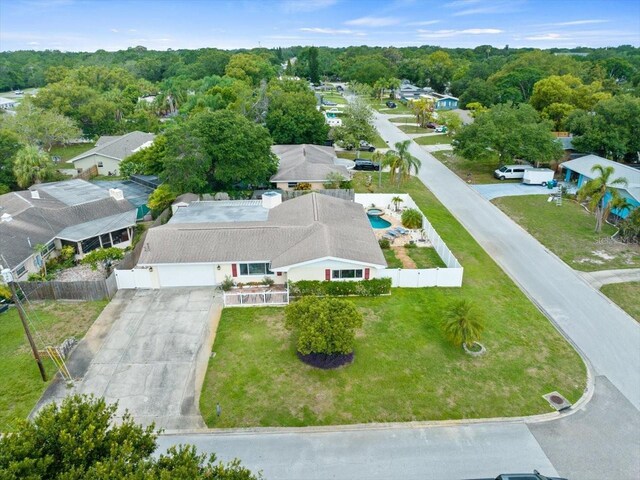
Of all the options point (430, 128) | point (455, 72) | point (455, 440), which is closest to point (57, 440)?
point (455, 440)

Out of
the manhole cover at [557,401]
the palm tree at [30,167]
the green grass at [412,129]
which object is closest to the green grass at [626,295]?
the manhole cover at [557,401]

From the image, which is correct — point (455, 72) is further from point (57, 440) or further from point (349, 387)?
point (57, 440)

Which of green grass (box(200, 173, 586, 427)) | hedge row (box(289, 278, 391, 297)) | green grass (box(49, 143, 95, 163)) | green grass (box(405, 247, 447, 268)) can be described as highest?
green grass (box(49, 143, 95, 163))

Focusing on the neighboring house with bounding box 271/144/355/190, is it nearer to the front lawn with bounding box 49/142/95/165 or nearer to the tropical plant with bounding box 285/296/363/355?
the tropical plant with bounding box 285/296/363/355

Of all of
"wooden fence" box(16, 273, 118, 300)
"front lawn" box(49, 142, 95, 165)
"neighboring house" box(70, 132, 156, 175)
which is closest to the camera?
"wooden fence" box(16, 273, 118, 300)

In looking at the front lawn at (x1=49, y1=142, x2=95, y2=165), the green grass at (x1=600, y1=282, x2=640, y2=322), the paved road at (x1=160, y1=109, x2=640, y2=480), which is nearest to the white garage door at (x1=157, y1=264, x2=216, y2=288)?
the paved road at (x1=160, y1=109, x2=640, y2=480)

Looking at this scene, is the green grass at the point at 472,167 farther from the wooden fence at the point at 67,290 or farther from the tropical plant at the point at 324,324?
the wooden fence at the point at 67,290
